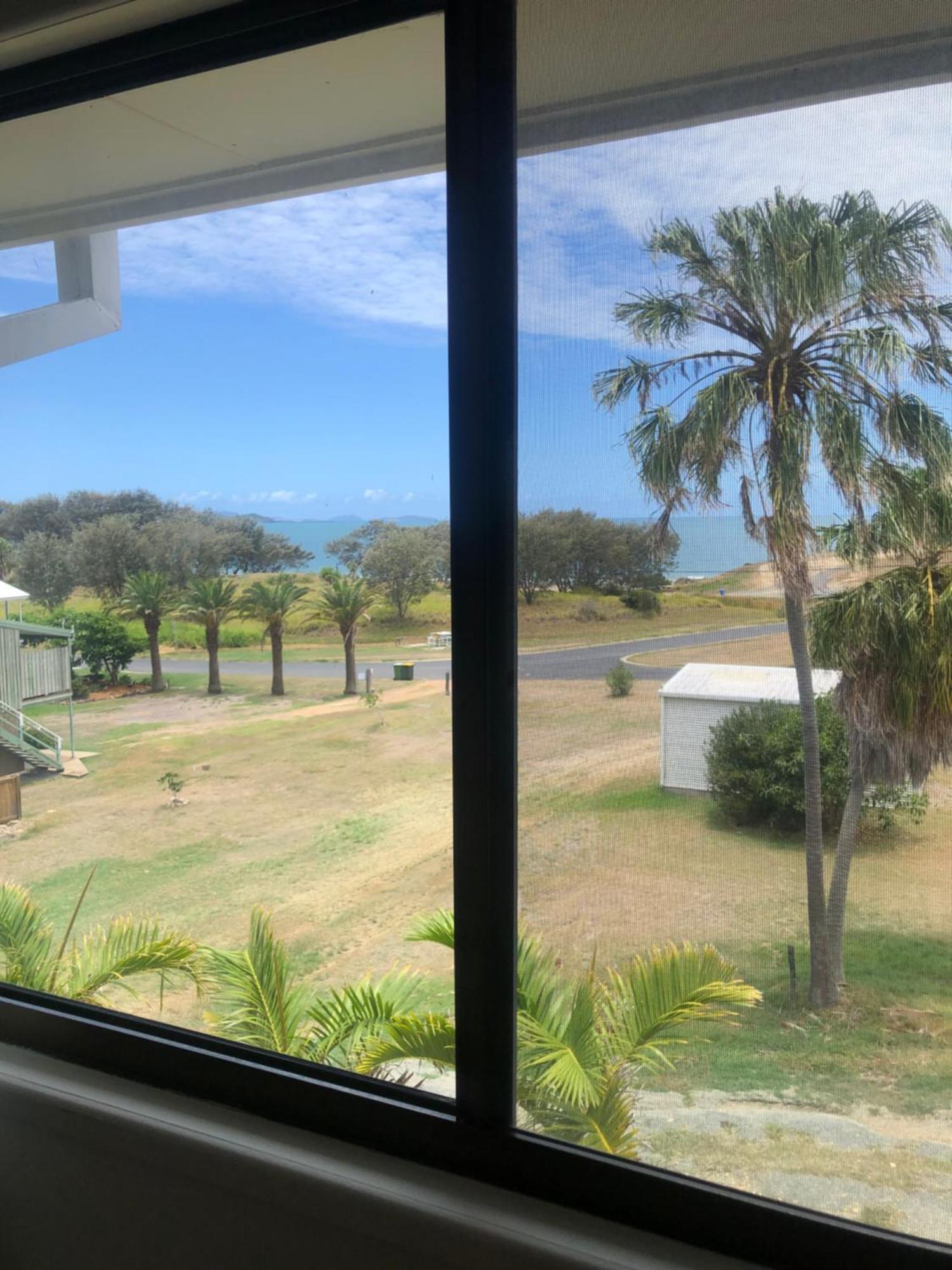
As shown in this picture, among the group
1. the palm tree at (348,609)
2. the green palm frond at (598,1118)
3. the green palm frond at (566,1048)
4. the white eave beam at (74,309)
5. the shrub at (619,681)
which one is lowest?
the green palm frond at (598,1118)

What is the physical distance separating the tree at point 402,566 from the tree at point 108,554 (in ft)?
1.78

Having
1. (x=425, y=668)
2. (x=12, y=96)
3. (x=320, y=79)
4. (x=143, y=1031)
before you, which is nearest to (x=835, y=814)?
(x=425, y=668)

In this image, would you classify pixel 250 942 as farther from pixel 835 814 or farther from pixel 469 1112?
pixel 835 814

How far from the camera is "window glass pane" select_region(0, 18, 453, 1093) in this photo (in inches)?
57.1

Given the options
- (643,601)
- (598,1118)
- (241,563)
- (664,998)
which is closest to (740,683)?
(643,601)

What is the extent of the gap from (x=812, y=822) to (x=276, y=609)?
3.22ft

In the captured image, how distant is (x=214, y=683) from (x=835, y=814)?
1118 millimetres

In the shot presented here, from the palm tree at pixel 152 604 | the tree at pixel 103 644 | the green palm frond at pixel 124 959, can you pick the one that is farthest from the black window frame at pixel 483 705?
the tree at pixel 103 644

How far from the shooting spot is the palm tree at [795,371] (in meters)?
0.98

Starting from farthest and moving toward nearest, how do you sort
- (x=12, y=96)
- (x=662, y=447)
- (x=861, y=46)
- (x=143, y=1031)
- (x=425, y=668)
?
(x=12, y=96) < (x=143, y=1031) < (x=425, y=668) < (x=662, y=447) < (x=861, y=46)

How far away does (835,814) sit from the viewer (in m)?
1.06

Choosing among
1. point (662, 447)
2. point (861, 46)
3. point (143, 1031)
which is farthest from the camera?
point (143, 1031)

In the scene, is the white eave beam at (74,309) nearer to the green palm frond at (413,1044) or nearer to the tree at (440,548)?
the tree at (440,548)

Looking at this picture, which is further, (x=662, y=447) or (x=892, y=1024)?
(x=662, y=447)
